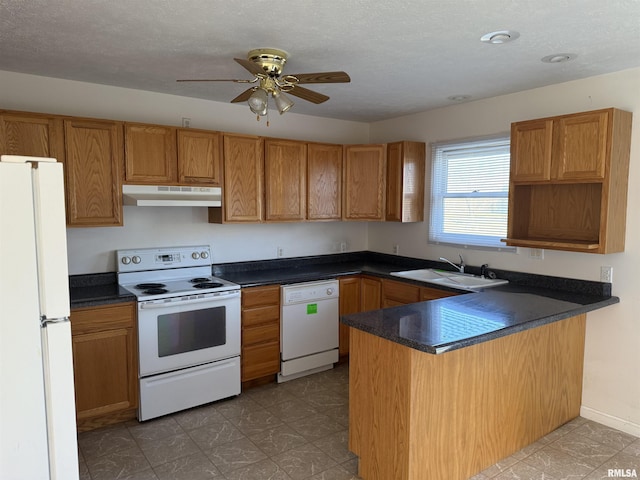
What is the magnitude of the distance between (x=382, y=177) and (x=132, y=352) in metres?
2.79

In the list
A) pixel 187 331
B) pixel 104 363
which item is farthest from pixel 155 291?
pixel 104 363

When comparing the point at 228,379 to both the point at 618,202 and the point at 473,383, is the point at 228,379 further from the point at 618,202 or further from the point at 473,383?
the point at 618,202

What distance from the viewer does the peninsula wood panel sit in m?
2.24

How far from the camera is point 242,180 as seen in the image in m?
3.85

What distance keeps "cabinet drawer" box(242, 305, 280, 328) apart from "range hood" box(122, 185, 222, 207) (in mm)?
948

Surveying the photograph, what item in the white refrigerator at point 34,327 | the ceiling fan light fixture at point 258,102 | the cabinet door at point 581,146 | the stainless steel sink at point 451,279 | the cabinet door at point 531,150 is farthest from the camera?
the stainless steel sink at point 451,279

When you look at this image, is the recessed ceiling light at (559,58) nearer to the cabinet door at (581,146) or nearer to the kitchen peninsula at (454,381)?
the cabinet door at (581,146)

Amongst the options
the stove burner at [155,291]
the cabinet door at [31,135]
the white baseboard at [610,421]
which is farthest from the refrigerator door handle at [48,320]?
the white baseboard at [610,421]

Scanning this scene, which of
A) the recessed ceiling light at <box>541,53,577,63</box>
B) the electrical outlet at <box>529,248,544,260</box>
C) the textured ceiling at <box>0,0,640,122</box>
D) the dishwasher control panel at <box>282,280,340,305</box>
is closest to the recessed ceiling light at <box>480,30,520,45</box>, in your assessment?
the textured ceiling at <box>0,0,640,122</box>

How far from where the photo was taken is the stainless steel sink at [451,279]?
3.56 m

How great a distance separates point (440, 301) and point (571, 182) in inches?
48.0

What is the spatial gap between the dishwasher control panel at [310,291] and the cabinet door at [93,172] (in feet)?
4.89

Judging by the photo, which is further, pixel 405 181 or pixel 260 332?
pixel 405 181

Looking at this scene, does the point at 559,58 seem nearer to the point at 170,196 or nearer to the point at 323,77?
the point at 323,77
